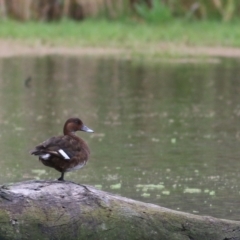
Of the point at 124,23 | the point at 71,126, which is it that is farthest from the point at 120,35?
the point at 71,126

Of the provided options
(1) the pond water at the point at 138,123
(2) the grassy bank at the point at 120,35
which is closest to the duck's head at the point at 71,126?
(1) the pond water at the point at 138,123

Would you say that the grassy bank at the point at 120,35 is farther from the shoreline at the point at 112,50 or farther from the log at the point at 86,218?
the log at the point at 86,218

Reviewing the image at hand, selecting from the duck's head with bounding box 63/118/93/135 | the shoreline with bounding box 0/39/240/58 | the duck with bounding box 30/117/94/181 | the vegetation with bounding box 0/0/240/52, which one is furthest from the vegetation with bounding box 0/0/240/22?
the duck with bounding box 30/117/94/181

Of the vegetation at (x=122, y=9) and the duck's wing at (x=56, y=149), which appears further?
the vegetation at (x=122, y=9)

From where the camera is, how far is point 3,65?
1877 cm

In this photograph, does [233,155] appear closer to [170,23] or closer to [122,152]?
[122,152]

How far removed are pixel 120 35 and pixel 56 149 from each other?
1533 centimetres

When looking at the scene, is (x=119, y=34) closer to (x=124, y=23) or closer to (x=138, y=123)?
(x=124, y=23)

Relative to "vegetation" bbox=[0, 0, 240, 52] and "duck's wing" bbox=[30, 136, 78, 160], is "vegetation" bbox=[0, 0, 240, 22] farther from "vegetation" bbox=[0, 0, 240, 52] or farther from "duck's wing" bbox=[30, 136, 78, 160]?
"duck's wing" bbox=[30, 136, 78, 160]

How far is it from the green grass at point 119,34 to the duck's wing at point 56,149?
14.5 meters

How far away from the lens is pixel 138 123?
12992 mm

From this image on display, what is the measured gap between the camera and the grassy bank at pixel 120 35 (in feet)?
70.5

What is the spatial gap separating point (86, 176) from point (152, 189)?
33.1 inches

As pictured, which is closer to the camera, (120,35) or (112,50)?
(112,50)
